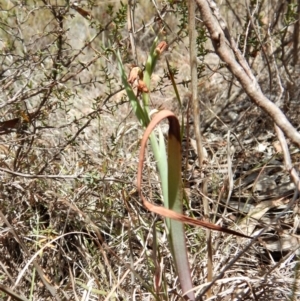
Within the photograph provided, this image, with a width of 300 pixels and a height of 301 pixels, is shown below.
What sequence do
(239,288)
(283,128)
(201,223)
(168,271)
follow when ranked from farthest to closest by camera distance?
(168,271)
(239,288)
(283,128)
(201,223)

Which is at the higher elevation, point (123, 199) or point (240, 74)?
point (240, 74)

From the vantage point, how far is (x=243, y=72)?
4.77ft

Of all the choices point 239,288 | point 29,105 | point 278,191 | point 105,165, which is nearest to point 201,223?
point 239,288

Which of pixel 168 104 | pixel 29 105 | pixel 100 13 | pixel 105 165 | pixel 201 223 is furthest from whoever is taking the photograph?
pixel 100 13

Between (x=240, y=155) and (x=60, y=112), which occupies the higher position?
(x=60, y=112)

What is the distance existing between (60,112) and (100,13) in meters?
1.76

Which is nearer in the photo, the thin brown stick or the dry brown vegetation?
the thin brown stick

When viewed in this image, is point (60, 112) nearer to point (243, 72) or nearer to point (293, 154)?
point (293, 154)

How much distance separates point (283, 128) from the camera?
1.41m

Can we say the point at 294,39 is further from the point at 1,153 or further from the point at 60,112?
the point at 1,153

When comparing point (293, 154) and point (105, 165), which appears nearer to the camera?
point (105, 165)

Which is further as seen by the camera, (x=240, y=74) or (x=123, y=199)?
(x=123, y=199)

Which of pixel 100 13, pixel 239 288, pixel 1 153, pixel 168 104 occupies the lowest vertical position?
pixel 239 288

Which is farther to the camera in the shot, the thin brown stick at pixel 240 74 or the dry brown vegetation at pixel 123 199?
the dry brown vegetation at pixel 123 199
